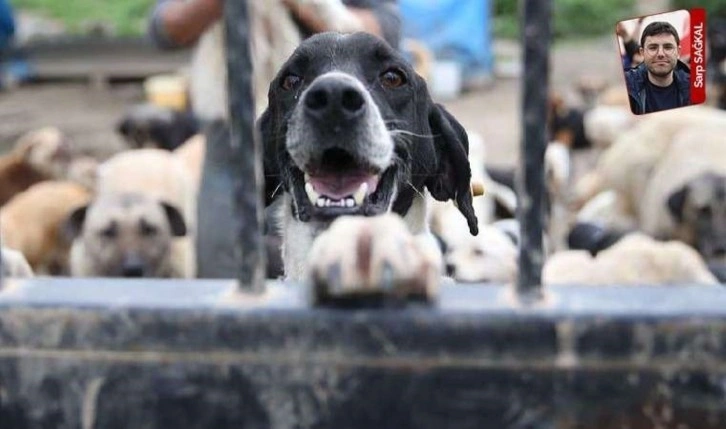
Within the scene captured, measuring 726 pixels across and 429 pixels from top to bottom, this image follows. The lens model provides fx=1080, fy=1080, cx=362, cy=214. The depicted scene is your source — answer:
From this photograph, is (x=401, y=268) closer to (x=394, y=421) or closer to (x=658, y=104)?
(x=394, y=421)

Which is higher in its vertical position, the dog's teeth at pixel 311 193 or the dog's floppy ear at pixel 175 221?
the dog's teeth at pixel 311 193

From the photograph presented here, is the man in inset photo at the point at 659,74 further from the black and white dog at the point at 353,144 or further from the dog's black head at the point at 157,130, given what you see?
the dog's black head at the point at 157,130

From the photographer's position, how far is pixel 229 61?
4.35 feet

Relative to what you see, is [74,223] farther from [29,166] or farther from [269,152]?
[269,152]

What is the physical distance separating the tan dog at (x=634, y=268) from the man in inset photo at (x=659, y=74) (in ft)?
11.0

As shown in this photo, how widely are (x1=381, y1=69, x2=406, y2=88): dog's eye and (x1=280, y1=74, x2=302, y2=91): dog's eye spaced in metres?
0.23

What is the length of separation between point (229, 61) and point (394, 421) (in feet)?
1.58

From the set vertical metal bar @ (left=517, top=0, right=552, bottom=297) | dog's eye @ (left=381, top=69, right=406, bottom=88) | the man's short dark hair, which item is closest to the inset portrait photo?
the man's short dark hair

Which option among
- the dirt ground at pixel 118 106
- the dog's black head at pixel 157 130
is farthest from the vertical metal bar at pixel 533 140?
the dirt ground at pixel 118 106

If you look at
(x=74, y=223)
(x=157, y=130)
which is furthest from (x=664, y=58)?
(x=157, y=130)

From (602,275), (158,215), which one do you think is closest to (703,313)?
(602,275)

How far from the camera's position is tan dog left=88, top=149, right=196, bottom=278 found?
270 inches

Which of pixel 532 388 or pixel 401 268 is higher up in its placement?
pixel 401 268

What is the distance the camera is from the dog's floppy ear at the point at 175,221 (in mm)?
6438
